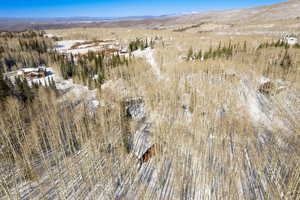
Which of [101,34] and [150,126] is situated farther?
[101,34]

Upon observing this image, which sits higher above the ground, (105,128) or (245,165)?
(105,128)

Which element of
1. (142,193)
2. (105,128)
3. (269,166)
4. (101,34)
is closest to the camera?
(142,193)

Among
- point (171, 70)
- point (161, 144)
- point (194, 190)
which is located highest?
point (171, 70)

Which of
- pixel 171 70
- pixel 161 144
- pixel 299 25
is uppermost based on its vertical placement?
pixel 299 25

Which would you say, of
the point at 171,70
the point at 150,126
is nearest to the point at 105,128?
the point at 150,126

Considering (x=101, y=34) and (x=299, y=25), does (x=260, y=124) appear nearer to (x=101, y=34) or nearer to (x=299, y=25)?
(x=299, y=25)

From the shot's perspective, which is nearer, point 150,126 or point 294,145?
point 294,145

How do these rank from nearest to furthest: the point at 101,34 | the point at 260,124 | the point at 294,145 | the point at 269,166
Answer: the point at 269,166 → the point at 294,145 → the point at 260,124 → the point at 101,34

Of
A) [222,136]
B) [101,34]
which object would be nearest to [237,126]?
[222,136]

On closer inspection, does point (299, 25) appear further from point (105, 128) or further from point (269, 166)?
point (105, 128)
